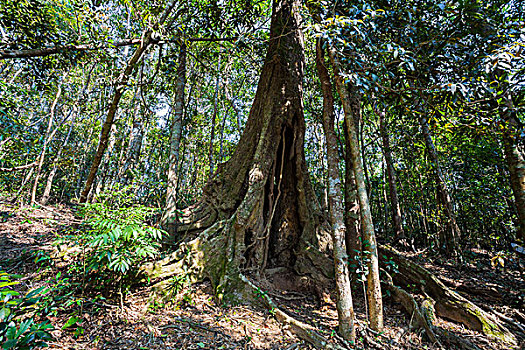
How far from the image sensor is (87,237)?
10.3 ft

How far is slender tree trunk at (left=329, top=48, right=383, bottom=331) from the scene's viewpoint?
11.3 feet

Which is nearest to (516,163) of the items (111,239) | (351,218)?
(351,218)

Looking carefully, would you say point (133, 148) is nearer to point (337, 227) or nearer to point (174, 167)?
point (174, 167)

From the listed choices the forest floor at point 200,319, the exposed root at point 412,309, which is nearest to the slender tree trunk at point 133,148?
the forest floor at point 200,319

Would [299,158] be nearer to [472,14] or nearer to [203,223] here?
[203,223]

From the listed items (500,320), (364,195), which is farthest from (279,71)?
(500,320)

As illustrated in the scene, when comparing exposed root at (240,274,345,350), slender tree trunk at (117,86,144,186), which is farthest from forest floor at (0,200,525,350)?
slender tree trunk at (117,86,144,186)

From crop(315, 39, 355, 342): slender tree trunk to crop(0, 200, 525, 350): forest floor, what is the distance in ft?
1.23

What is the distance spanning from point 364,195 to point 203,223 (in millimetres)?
3437

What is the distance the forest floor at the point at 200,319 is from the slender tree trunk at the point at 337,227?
38 cm

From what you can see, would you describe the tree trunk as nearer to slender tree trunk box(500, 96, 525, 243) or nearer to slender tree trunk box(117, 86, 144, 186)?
slender tree trunk box(500, 96, 525, 243)

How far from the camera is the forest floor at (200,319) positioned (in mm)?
2986

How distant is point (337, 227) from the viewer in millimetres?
3529

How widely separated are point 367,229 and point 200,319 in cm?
289
